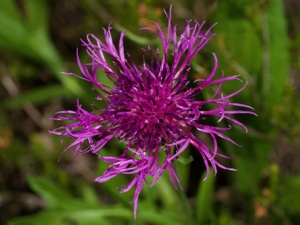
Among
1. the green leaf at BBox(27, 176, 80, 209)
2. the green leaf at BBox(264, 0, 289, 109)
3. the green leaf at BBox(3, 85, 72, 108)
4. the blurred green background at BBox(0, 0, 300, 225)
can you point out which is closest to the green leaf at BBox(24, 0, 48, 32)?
the blurred green background at BBox(0, 0, 300, 225)

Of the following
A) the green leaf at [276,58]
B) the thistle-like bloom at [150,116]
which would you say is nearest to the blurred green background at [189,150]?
the green leaf at [276,58]

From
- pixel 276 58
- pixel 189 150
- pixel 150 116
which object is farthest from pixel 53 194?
pixel 276 58

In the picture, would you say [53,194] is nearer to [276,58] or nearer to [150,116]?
[150,116]

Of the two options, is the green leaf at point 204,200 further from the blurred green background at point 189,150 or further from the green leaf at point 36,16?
the green leaf at point 36,16

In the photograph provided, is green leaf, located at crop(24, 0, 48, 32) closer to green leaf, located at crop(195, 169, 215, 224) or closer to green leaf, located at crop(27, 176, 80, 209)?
green leaf, located at crop(27, 176, 80, 209)

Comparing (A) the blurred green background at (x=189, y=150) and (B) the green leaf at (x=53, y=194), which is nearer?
(A) the blurred green background at (x=189, y=150)

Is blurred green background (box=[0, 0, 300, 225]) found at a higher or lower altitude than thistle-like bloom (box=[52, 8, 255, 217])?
lower

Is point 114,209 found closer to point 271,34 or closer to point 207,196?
point 207,196

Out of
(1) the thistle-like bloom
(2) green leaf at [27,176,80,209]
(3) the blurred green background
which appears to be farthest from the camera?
(2) green leaf at [27,176,80,209]

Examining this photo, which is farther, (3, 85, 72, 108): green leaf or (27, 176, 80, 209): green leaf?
(3, 85, 72, 108): green leaf
